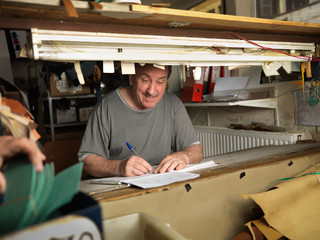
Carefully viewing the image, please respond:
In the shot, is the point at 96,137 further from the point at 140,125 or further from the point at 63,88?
the point at 63,88

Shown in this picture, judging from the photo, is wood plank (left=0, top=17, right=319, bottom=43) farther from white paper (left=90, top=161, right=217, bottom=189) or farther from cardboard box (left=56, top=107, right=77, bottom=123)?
cardboard box (left=56, top=107, right=77, bottom=123)

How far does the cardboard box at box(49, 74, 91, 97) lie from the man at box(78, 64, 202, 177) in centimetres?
209

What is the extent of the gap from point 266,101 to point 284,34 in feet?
3.28

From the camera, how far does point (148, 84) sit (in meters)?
1.75

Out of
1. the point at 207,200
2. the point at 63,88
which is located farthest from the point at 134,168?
the point at 63,88

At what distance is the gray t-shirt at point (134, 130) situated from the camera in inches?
68.4

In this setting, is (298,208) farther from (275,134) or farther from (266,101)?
(266,101)

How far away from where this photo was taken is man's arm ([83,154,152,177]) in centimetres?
126

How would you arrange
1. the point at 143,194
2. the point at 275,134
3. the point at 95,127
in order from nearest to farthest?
the point at 143,194
the point at 95,127
the point at 275,134

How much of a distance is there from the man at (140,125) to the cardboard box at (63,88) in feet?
6.87

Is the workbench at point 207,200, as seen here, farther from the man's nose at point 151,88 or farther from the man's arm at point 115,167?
the man's nose at point 151,88

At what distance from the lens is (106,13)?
36.6 inches

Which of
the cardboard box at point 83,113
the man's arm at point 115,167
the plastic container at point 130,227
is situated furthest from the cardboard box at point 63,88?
the plastic container at point 130,227

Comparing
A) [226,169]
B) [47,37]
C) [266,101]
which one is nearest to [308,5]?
[266,101]
